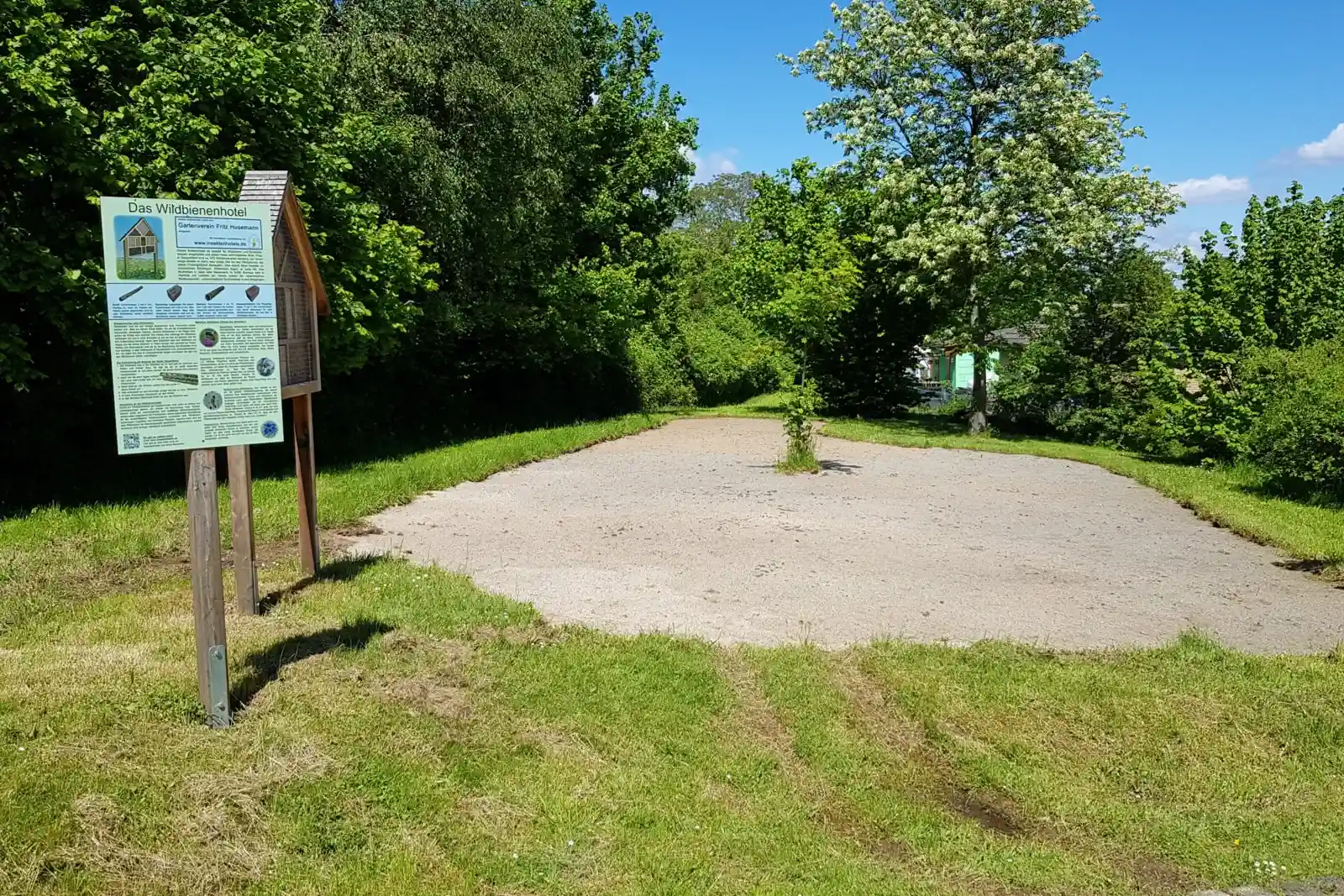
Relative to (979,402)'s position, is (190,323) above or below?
above

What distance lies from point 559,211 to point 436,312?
5.86 m

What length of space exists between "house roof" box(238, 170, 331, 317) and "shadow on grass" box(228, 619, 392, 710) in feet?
8.70

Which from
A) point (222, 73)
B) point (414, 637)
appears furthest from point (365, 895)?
point (222, 73)

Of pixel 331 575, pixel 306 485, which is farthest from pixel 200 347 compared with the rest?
pixel 331 575

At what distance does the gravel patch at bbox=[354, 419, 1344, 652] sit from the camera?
736 centimetres

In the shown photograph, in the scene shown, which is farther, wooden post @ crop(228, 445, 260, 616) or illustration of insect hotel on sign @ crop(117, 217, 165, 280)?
wooden post @ crop(228, 445, 260, 616)

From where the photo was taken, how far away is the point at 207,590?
4.70 metres

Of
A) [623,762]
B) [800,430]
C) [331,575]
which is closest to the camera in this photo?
[623,762]

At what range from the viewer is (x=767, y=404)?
117 ft

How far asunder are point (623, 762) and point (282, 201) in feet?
14.7

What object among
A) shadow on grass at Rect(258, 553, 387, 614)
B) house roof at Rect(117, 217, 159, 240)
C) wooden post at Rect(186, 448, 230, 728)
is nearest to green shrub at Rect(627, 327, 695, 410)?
shadow on grass at Rect(258, 553, 387, 614)

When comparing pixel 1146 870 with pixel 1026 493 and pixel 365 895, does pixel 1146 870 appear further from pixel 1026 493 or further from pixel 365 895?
pixel 1026 493

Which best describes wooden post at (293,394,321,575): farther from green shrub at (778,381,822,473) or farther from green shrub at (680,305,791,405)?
green shrub at (680,305,791,405)

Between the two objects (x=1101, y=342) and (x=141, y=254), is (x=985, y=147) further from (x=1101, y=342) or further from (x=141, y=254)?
(x=141, y=254)
